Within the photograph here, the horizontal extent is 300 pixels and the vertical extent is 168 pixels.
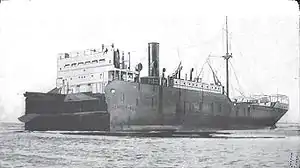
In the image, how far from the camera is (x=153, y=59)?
11.3 ft

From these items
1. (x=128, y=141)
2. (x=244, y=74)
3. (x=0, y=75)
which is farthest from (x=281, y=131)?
(x=0, y=75)

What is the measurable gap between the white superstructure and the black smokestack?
0.14 meters

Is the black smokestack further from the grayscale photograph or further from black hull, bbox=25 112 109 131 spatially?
black hull, bbox=25 112 109 131

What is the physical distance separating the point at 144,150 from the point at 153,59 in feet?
2.12

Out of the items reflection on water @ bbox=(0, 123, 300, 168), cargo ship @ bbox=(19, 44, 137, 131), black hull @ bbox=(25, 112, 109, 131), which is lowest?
reflection on water @ bbox=(0, 123, 300, 168)

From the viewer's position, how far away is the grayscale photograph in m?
3.36

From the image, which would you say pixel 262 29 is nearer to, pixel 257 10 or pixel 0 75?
pixel 257 10

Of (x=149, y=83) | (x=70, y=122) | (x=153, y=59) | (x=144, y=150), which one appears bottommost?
(x=144, y=150)

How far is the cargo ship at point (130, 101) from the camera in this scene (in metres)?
3.36

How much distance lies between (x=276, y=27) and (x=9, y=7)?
201 cm

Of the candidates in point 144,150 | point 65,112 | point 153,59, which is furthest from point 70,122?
point 153,59

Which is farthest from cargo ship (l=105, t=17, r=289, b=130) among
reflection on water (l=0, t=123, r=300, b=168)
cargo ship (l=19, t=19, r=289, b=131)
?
reflection on water (l=0, t=123, r=300, b=168)

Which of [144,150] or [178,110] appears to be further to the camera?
[178,110]

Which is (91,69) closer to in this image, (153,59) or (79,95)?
(79,95)
